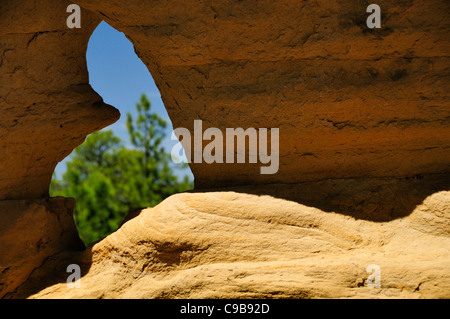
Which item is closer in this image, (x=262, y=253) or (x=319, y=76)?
(x=262, y=253)

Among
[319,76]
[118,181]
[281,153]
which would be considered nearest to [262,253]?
[281,153]

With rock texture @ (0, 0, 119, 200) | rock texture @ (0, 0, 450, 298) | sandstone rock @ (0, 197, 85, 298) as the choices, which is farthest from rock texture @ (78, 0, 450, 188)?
sandstone rock @ (0, 197, 85, 298)

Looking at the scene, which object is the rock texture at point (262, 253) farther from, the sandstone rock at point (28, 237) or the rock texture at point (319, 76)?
the rock texture at point (319, 76)

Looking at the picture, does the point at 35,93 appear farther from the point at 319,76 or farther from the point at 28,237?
the point at 319,76

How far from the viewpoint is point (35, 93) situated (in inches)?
158

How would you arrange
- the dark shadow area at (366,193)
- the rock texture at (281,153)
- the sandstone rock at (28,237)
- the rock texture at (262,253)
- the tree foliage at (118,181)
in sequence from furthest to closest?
the tree foliage at (118,181)
the sandstone rock at (28,237)
the dark shadow area at (366,193)
the rock texture at (281,153)
the rock texture at (262,253)

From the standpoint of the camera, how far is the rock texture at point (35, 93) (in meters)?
3.98

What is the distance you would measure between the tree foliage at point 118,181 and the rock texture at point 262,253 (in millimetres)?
9091

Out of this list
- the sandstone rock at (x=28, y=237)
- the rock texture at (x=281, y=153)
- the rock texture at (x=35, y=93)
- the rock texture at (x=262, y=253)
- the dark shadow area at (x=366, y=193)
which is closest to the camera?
the rock texture at (x=262, y=253)

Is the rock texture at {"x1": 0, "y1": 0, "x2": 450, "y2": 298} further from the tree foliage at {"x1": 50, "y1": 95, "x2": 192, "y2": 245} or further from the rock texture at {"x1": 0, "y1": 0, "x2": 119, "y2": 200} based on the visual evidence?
the tree foliage at {"x1": 50, "y1": 95, "x2": 192, "y2": 245}

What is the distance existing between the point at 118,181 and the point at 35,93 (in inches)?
458

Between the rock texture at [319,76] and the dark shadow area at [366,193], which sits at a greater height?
the rock texture at [319,76]

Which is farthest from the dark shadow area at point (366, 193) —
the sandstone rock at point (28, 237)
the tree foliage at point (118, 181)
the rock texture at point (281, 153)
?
the tree foliage at point (118, 181)

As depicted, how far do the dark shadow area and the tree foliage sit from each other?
9.57 metres
